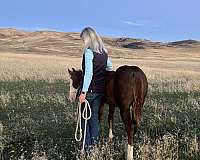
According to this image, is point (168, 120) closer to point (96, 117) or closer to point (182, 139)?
point (182, 139)

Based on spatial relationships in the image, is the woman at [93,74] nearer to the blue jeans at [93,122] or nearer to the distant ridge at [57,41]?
the blue jeans at [93,122]

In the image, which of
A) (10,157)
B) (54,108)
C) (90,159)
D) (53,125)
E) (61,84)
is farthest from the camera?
(61,84)

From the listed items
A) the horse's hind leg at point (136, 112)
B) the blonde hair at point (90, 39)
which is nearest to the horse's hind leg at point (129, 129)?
the horse's hind leg at point (136, 112)

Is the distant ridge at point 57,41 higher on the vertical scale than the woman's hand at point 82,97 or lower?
lower

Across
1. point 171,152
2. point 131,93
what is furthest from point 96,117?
point 171,152

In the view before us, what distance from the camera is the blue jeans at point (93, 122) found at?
26.0 feet

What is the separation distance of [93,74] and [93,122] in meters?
0.89

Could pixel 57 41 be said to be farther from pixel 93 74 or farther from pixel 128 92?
pixel 128 92

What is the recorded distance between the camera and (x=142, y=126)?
985cm

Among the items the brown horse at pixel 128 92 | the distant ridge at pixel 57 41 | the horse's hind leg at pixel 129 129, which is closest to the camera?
the horse's hind leg at pixel 129 129

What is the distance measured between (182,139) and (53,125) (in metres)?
3.49

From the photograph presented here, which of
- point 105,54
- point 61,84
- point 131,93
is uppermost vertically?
point 105,54

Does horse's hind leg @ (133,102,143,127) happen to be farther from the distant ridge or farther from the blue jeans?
the distant ridge

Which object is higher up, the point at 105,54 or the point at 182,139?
the point at 105,54
